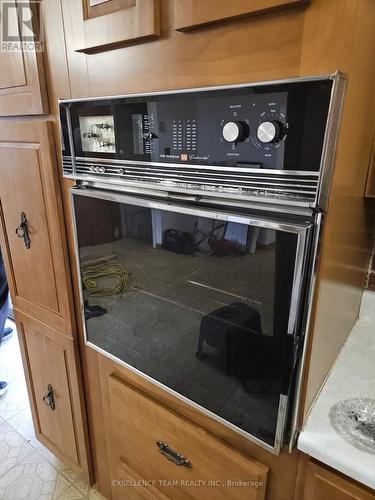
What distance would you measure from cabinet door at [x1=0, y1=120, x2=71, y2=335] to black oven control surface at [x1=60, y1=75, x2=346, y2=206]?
0.22m

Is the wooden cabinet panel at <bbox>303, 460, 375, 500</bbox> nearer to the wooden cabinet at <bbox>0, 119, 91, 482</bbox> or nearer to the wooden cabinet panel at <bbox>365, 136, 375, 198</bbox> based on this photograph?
the wooden cabinet panel at <bbox>365, 136, 375, 198</bbox>

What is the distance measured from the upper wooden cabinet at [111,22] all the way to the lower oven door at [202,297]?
1.12 feet

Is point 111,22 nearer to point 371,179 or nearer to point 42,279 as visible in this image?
point 371,179

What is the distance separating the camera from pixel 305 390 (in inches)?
28.2

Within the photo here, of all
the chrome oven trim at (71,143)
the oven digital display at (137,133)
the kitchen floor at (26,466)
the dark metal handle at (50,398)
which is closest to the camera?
the oven digital display at (137,133)

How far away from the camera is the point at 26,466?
1.69 metres

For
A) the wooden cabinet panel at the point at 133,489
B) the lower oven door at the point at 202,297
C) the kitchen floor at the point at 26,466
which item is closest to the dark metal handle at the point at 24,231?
the lower oven door at the point at 202,297

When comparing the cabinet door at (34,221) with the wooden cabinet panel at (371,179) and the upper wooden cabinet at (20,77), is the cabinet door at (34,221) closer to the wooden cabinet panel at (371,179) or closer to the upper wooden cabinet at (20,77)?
the upper wooden cabinet at (20,77)

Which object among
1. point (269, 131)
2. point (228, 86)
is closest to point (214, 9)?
point (228, 86)

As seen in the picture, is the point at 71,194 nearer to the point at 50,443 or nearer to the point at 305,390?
the point at 305,390

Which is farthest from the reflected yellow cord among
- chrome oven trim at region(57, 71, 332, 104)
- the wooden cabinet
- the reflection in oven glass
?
chrome oven trim at region(57, 71, 332, 104)

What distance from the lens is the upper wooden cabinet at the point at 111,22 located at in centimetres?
70

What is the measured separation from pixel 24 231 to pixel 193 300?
0.74 metres

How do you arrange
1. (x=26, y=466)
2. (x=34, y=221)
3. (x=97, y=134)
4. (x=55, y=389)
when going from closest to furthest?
(x=97, y=134) → (x=34, y=221) → (x=55, y=389) → (x=26, y=466)
